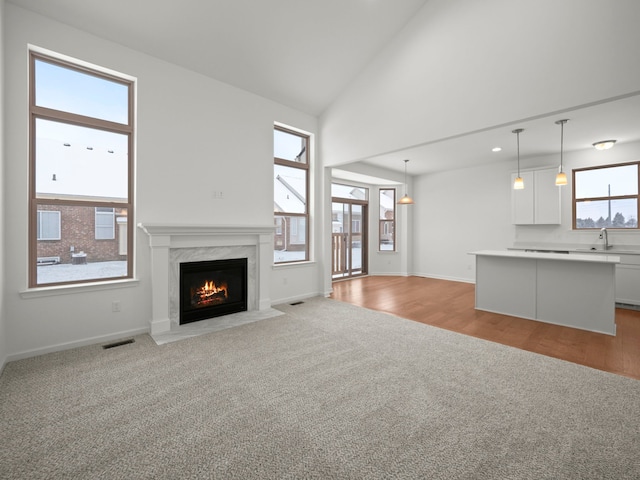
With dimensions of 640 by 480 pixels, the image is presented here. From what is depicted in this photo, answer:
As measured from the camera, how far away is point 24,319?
9.47 ft

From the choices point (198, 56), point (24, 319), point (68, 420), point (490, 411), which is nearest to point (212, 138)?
point (198, 56)

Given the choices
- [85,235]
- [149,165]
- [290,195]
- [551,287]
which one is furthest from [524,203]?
[85,235]

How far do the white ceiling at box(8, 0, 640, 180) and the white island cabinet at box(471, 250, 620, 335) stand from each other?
189 cm

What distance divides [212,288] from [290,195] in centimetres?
213

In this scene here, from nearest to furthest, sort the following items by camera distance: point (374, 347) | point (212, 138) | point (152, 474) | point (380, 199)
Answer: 1. point (152, 474)
2. point (374, 347)
3. point (212, 138)
4. point (380, 199)

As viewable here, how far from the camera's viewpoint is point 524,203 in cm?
611

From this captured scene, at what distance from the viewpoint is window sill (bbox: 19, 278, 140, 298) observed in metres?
2.91

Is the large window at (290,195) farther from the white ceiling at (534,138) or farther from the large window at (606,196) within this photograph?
the large window at (606,196)

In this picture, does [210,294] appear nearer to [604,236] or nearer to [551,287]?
[551,287]

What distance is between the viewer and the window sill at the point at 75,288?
2.91 meters

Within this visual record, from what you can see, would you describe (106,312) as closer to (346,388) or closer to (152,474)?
(152,474)

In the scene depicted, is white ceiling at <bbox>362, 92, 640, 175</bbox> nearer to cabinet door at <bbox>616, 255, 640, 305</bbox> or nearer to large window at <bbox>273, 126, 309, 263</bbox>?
large window at <bbox>273, 126, 309, 263</bbox>

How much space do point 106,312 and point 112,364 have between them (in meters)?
0.82

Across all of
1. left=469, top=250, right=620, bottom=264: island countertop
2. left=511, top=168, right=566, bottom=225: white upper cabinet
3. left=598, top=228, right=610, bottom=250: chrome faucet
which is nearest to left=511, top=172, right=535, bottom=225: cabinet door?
left=511, top=168, right=566, bottom=225: white upper cabinet
